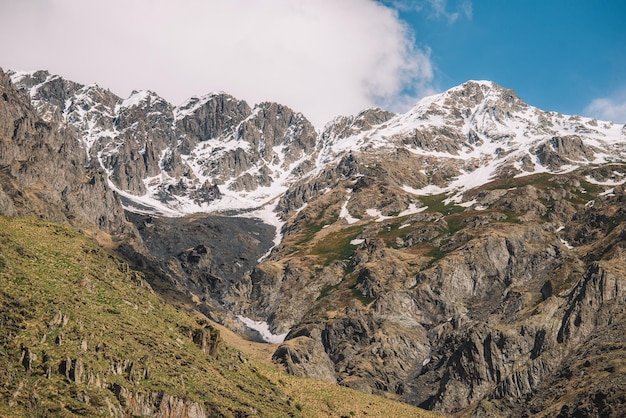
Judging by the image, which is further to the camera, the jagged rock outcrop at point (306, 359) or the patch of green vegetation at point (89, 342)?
the jagged rock outcrop at point (306, 359)

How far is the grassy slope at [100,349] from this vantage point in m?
39.4

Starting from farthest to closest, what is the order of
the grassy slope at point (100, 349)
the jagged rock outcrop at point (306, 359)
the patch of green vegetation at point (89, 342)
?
the jagged rock outcrop at point (306, 359) → the grassy slope at point (100, 349) → the patch of green vegetation at point (89, 342)

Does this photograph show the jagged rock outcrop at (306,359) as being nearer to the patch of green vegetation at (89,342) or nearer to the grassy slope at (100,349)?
the grassy slope at (100,349)

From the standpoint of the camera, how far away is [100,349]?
46312 mm

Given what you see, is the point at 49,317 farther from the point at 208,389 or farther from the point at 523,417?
the point at 523,417

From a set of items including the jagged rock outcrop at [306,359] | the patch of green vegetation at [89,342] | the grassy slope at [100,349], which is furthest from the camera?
the jagged rock outcrop at [306,359]

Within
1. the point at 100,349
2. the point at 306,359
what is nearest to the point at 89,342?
the point at 100,349

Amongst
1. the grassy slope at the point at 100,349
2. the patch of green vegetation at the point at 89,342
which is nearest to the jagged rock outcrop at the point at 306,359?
the grassy slope at the point at 100,349

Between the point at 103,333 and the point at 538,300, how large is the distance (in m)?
173

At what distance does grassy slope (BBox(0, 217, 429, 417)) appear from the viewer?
39438mm

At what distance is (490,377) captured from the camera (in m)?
162

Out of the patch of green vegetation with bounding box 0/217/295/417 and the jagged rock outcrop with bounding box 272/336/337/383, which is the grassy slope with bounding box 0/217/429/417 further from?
the jagged rock outcrop with bounding box 272/336/337/383

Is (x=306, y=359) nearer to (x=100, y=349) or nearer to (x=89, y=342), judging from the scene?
(x=100, y=349)

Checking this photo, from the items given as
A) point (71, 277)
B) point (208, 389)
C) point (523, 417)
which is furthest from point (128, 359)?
point (523, 417)
